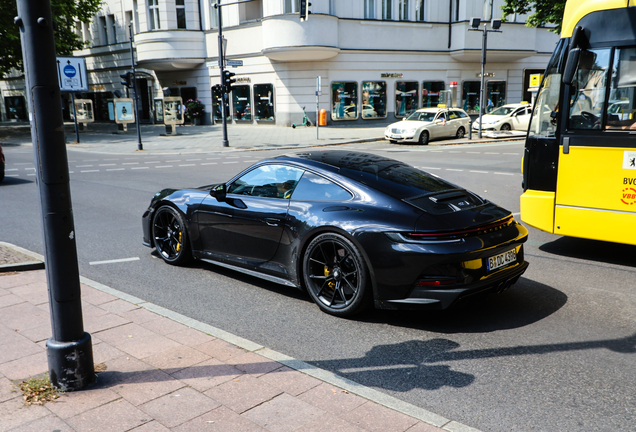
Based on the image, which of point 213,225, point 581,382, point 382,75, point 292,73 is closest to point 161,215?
point 213,225

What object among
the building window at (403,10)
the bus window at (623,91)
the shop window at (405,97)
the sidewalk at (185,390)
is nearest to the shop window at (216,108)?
the shop window at (405,97)

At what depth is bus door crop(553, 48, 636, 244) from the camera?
6227mm

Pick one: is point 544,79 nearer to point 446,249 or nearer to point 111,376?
point 446,249

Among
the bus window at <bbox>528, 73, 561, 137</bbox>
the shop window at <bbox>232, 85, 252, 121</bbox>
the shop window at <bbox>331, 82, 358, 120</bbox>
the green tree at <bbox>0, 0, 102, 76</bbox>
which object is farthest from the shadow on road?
the shop window at <bbox>232, 85, 252, 121</bbox>

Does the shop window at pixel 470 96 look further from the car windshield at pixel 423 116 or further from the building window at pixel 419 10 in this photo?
the car windshield at pixel 423 116

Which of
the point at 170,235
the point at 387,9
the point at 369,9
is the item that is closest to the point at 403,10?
the point at 387,9

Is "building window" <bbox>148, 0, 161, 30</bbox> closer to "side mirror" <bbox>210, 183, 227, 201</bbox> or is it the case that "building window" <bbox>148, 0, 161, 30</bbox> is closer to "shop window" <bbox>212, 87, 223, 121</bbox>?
"shop window" <bbox>212, 87, 223, 121</bbox>

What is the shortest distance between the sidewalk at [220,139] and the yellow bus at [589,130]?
1847 cm

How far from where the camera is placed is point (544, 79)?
271 inches

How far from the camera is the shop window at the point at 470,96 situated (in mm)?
38312

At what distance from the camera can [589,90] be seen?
6.46 m

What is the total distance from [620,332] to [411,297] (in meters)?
1.72

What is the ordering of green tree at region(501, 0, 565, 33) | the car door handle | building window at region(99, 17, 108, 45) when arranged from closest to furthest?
1. the car door handle
2. green tree at region(501, 0, 565, 33)
3. building window at region(99, 17, 108, 45)

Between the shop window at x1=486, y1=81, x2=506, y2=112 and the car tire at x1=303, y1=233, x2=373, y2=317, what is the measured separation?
37.1m
